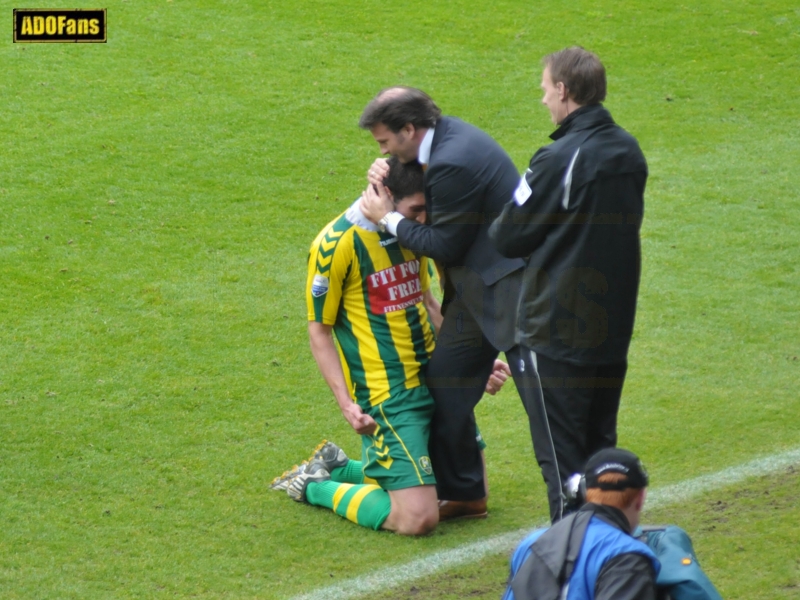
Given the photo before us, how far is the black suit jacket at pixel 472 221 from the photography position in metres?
4.38

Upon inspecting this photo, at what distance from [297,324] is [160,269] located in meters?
1.32

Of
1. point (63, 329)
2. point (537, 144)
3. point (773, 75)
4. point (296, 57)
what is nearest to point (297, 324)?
point (63, 329)

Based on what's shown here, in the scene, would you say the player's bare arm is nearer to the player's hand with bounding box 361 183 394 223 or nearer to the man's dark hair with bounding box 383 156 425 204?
the player's hand with bounding box 361 183 394 223

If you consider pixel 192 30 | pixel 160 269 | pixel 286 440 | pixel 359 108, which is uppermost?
pixel 192 30

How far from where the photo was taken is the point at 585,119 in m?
3.79

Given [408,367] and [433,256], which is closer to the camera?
[433,256]

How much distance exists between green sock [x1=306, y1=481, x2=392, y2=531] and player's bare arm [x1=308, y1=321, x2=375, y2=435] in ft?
1.00

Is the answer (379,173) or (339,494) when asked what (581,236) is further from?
(339,494)

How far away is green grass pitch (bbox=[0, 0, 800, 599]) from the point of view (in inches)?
181

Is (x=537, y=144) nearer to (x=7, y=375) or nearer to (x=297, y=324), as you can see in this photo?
(x=297, y=324)

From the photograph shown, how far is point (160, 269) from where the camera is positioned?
25.1ft

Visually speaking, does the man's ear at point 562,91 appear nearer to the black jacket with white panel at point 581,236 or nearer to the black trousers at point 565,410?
the black jacket with white panel at point 581,236

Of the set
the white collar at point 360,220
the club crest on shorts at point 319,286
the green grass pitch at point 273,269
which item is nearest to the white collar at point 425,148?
the white collar at point 360,220

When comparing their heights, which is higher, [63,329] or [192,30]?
[192,30]
